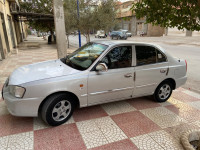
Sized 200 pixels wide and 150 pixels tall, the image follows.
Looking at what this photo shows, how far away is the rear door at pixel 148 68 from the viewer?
12.6 feet

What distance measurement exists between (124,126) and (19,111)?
2008 millimetres

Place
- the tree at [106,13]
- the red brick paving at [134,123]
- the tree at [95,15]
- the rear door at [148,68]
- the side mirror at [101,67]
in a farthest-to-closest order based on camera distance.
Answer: the tree at [95,15], the tree at [106,13], the rear door at [148,68], the side mirror at [101,67], the red brick paving at [134,123]

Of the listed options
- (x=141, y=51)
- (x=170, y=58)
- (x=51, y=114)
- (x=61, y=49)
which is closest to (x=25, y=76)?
(x=51, y=114)

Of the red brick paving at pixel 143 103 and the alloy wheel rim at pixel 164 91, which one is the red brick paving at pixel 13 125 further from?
the alloy wheel rim at pixel 164 91

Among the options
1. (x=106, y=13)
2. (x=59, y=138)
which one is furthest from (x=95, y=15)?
(x=59, y=138)

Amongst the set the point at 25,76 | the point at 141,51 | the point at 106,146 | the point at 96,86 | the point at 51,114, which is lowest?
the point at 106,146

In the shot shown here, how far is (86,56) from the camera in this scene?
378 centimetres

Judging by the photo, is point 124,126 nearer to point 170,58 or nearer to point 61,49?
point 170,58

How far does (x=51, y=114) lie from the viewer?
3.07 meters

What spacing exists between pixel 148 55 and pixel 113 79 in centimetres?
116

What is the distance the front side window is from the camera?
11.5 ft

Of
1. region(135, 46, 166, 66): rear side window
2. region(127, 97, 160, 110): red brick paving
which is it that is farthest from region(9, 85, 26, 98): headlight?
region(127, 97, 160, 110): red brick paving

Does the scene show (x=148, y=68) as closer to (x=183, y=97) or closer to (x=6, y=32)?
(x=183, y=97)

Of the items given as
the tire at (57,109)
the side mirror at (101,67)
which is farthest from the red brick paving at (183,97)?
the tire at (57,109)
